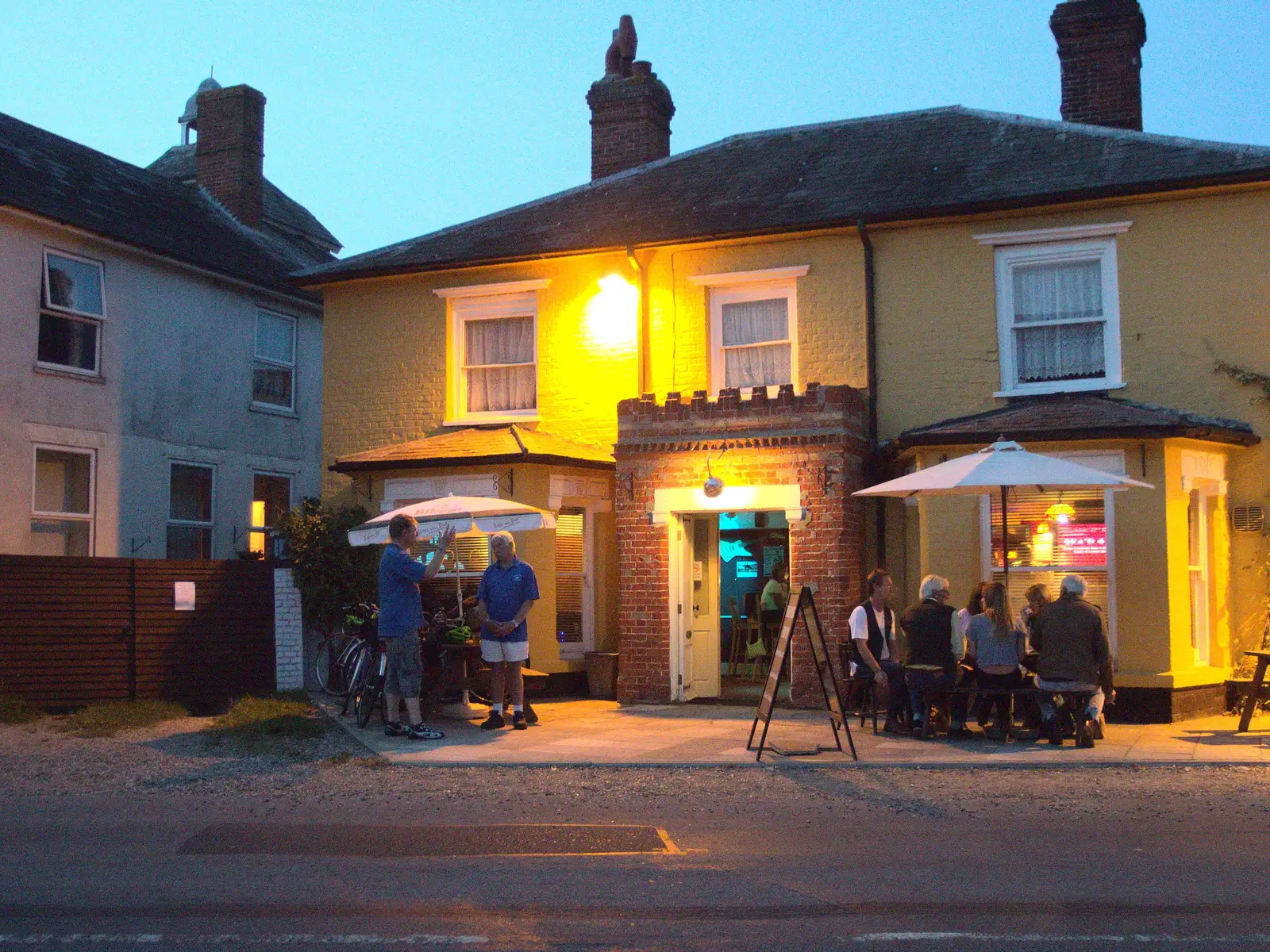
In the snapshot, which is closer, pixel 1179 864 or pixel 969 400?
pixel 1179 864

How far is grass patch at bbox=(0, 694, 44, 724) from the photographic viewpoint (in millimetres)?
13148

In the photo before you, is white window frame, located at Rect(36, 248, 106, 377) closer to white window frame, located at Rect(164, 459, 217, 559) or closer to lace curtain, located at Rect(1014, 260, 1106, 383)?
white window frame, located at Rect(164, 459, 217, 559)

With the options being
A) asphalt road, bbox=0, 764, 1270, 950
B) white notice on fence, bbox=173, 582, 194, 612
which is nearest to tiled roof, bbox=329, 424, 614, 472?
white notice on fence, bbox=173, 582, 194, 612

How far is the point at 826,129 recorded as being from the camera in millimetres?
19016

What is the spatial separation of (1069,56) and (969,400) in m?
5.34

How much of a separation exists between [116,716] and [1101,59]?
46.5 ft

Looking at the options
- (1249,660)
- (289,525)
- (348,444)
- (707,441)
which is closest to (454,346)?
(348,444)

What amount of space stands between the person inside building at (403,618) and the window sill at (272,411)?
11225 millimetres

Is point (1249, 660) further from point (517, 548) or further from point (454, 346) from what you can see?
point (454, 346)

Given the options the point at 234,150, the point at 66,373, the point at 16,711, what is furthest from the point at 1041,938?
the point at 234,150

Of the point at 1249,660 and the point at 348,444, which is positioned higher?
the point at 348,444

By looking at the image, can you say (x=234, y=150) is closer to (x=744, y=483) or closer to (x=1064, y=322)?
(x=744, y=483)

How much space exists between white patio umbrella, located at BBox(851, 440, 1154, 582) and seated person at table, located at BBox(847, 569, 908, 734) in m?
0.94

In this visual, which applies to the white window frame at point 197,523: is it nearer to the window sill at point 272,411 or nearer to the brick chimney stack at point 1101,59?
the window sill at point 272,411
